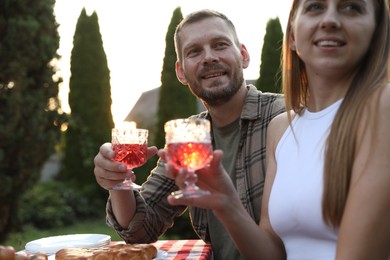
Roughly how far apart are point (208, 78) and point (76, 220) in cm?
1101

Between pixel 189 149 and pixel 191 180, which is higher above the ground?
pixel 189 149

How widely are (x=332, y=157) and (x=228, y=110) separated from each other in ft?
4.78

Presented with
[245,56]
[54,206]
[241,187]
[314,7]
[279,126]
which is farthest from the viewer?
[54,206]

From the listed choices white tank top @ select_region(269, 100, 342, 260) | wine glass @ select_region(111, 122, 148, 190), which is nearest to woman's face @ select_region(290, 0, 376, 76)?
white tank top @ select_region(269, 100, 342, 260)

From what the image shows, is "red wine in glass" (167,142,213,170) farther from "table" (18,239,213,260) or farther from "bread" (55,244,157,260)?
"table" (18,239,213,260)

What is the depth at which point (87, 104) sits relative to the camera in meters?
14.8

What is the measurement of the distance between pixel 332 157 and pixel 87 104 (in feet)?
43.1

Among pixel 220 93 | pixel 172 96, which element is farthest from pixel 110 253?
pixel 172 96

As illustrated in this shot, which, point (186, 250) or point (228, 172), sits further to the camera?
point (228, 172)

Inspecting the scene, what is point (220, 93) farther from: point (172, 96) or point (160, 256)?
point (172, 96)

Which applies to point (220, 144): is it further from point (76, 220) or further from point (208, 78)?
point (76, 220)

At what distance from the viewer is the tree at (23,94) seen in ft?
32.9

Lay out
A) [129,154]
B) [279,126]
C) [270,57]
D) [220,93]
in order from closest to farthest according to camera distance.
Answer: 1. [279,126]
2. [129,154]
3. [220,93]
4. [270,57]

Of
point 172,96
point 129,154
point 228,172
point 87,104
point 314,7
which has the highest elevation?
point 314,7
